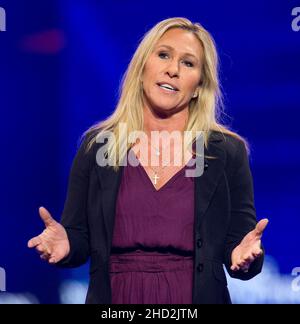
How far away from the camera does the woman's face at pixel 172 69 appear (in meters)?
2.02

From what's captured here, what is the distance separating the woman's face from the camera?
202cm

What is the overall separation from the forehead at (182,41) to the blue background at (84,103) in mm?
311

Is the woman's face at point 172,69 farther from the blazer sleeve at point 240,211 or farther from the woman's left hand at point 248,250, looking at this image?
the woman's left hand at point 248,250

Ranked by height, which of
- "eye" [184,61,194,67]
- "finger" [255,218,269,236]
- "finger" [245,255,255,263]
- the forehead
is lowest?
"finger" [245,255,255,263]

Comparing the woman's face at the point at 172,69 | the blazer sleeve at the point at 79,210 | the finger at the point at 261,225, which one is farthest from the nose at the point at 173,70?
the finger at the point at 261,225

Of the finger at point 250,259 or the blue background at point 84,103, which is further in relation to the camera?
the blue background at point 84,103

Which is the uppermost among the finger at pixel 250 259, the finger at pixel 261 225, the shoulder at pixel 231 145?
the shoulder at pixel 231 145

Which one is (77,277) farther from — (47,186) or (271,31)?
(271,31)

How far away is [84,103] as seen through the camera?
2361mm

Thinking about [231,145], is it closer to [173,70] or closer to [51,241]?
[173,70]

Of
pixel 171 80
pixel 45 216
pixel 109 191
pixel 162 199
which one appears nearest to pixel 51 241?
pixel 45 216

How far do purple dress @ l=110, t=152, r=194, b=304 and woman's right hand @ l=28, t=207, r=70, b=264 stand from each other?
13 cm

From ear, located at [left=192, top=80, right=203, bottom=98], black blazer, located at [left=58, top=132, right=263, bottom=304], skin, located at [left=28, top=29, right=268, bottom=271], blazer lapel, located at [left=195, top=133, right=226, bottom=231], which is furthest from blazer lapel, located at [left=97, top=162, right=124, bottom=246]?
ear, located at [left=192, top=80, right=203, bottom=98]

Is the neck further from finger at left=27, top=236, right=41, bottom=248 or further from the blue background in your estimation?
finger at left=27, top=236, right=41, bottom=248
